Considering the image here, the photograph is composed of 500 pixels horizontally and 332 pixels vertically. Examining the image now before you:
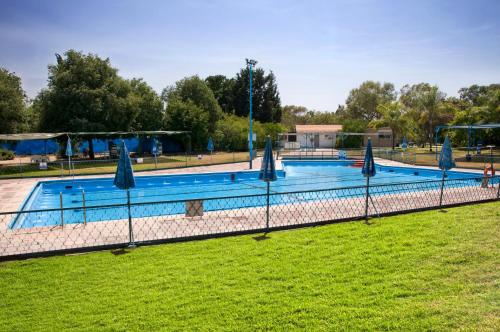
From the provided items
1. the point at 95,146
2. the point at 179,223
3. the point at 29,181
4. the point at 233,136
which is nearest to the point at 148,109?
the point at 95,146

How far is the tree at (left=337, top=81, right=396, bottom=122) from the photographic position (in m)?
75.3

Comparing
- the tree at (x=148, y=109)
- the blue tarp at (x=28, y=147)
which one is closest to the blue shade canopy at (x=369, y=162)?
the tree at (x=148, y=109)

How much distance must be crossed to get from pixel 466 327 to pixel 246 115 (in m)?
59.0

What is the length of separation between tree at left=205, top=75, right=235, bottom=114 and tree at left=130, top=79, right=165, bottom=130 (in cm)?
2050

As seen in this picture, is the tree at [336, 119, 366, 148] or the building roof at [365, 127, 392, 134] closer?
the tree at [336, 119, 366, 148]

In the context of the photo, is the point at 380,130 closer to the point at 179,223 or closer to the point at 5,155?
the point at 5,155

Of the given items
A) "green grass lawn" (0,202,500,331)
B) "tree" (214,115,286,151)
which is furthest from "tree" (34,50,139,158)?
"green grass lawn" (0,202,500,331)

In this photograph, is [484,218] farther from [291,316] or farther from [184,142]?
[184,142]

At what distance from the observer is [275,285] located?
6180 mm

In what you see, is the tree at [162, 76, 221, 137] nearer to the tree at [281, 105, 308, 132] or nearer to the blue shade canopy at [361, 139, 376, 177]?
the tree at [281, 105, 308, 132]

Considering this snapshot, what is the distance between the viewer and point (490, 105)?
37094 millimetres

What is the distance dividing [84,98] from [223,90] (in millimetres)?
36765

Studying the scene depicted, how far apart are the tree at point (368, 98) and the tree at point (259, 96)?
19.5m

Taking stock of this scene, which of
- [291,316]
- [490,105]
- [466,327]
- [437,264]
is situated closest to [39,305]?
[291,316]
